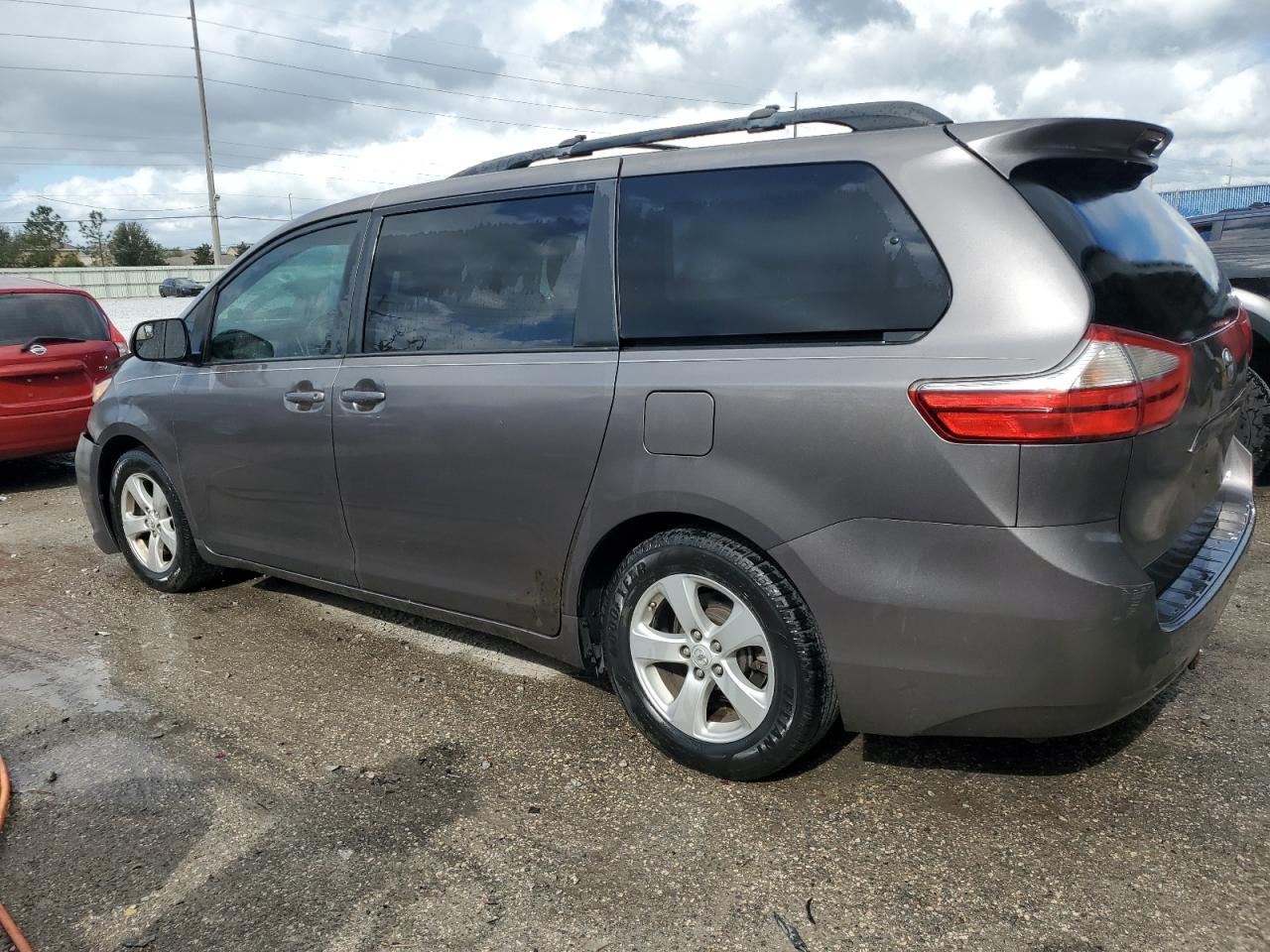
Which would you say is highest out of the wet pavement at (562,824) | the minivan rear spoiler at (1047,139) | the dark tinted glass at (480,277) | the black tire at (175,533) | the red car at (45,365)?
the minivan rear spoiler at (1047,139)

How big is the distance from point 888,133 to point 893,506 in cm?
101

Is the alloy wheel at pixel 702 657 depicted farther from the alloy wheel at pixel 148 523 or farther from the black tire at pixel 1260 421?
the black tire at pixel 1260 421

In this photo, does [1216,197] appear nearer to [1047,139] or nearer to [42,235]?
[1047,139]

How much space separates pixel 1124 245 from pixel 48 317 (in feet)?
25.9

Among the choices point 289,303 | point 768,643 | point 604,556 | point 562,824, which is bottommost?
point 562,824

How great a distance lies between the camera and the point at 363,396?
365 cm

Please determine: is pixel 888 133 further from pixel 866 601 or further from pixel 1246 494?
pixel 1246 494

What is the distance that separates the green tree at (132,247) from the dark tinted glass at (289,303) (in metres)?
66.7

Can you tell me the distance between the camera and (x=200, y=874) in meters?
2.58

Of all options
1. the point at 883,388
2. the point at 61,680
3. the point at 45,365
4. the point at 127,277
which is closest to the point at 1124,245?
the point at 883,388

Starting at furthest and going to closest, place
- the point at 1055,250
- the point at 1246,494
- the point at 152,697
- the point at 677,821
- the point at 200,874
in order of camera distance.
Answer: the point at 152,697 → the point at 1246,494 → the point at 677,821 → the point at 200,874 → the point at 1055,250

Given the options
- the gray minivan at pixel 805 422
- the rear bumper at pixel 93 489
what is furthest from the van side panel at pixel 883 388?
the rear bumper at pixel 93 489

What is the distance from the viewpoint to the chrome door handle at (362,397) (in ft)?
11.8

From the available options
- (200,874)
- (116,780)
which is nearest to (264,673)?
(116,780)
